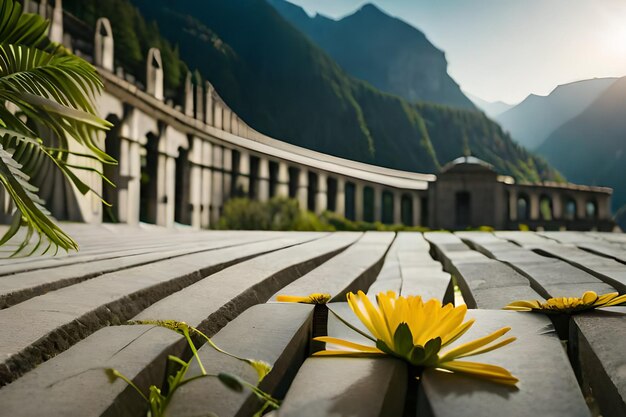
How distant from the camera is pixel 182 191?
1069 cm

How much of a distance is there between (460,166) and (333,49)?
40.3 metres

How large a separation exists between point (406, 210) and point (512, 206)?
13.1ft

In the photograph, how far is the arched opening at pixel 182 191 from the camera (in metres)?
10.7

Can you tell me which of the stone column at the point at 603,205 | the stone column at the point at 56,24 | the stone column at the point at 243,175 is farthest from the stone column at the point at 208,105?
the stone column at the point at 603,205

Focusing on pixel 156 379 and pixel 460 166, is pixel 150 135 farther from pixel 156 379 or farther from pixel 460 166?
pixel 460 166

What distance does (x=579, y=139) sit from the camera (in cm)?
2602

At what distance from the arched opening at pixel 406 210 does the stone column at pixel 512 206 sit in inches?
145

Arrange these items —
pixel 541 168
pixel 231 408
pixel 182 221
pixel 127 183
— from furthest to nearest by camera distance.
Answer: pixel 541 168 → pixel 182 221 → pixel 127 183 → pixel 231 408

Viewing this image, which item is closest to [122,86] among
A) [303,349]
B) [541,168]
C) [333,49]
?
[303,349]

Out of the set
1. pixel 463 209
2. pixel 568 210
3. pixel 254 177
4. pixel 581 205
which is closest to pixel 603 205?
pixel 581 205

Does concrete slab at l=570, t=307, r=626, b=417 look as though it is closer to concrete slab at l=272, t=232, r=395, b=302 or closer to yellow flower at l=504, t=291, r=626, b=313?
yellow flower at l=504, t=291, r=626, b=313

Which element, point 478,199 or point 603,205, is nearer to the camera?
point 478,199

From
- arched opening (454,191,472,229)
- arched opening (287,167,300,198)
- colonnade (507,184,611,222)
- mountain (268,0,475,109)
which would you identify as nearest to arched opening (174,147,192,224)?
arched opening (287,167,300,198)

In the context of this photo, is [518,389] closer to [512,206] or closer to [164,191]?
[164,191]
